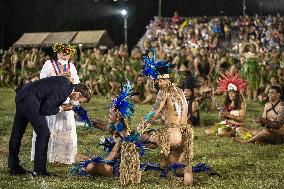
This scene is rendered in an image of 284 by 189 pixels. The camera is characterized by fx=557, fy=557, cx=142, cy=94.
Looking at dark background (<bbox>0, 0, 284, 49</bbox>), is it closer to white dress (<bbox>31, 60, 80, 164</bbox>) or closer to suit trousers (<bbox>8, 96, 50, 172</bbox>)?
white dress (<bbox>31, 60, 80, 164</bbox>)

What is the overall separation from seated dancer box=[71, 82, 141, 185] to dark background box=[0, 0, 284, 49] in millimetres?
34602

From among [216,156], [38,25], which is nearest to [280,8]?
[38,25]

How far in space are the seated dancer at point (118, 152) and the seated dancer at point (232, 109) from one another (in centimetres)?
431

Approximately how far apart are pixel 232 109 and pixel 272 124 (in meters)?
1.35

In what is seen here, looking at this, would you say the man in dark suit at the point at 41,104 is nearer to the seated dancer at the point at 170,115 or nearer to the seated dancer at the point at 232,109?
the seated dancer at the point at 170,115

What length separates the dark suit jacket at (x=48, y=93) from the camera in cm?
751

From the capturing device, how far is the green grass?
23.2ft

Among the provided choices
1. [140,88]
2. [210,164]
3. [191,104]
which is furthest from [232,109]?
[140,88]

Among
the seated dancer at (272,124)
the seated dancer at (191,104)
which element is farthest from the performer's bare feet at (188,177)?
the seated dancer at (191,104)

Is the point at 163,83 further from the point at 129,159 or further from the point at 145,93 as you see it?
the point at 145,93

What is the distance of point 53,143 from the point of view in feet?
28.5

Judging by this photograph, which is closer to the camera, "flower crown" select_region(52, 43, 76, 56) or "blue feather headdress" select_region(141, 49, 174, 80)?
"blue feather headdress" select_region(141, 49, 174, 80)

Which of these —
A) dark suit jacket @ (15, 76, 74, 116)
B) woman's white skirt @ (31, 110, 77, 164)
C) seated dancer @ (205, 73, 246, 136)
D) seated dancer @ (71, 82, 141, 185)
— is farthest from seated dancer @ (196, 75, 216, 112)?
dark suit jacket @ (15, 76, 74, 116)

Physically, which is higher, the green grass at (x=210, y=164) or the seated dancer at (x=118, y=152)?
the seated dancer at (x=118, y=152)
